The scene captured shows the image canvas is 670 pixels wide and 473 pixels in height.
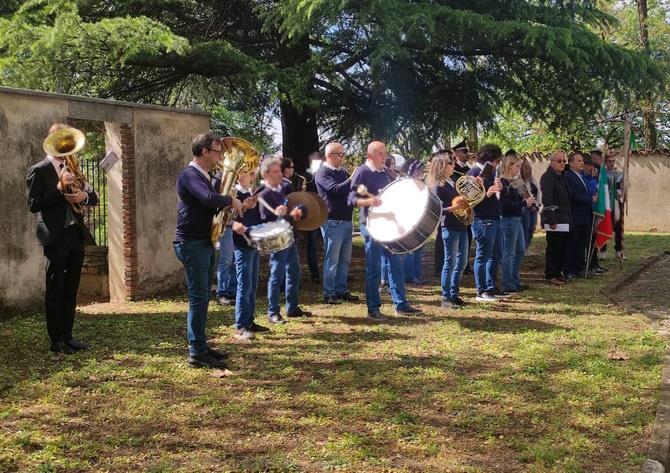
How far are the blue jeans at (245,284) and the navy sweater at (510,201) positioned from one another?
4.09 meters

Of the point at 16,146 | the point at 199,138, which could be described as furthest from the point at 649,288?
the point at 16,146

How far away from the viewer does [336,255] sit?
9.38 m

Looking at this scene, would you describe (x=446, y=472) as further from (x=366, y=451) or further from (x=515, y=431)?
(x=515, y=431)

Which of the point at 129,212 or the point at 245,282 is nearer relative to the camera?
the point at 245,282

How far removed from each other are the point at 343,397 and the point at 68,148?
3461mm

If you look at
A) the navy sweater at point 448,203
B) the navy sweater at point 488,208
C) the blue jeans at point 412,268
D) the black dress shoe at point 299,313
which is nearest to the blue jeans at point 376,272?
the black dress shoe at point 299,313

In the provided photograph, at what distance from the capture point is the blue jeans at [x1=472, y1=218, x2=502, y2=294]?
9531 millimetres

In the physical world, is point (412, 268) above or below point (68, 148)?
below

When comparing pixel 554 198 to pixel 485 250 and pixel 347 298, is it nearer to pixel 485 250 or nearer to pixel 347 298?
pixel 485 250

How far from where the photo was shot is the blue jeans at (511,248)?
10.3 metres

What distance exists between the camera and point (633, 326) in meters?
8.18

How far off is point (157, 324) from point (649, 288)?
7.33m

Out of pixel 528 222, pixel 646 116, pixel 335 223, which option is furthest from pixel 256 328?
pixel 646 116

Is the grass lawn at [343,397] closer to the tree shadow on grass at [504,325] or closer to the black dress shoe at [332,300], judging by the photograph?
the tree shadow on grass at [504,325]
